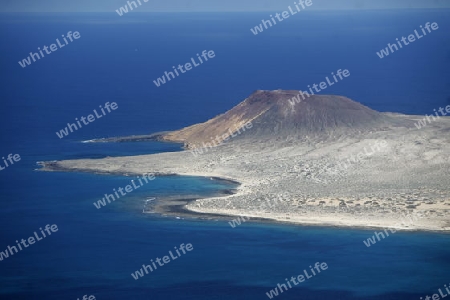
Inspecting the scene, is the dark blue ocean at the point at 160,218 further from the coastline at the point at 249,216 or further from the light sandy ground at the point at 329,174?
the light sandy ground at the point at 329,174

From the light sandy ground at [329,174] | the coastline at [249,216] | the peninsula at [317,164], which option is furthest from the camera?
the peninsula at [317,164]

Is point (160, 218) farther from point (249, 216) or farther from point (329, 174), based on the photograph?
point (329, 174)

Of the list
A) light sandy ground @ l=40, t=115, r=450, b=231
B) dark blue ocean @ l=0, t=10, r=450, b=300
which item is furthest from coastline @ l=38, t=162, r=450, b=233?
dark blue ocean @ l=0, t=10, r=450, b=300

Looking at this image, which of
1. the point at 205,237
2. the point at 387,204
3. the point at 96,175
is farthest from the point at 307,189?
the point at 96,175

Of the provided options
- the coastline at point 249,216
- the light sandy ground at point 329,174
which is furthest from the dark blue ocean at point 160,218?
the light sandy ground at point 329,174

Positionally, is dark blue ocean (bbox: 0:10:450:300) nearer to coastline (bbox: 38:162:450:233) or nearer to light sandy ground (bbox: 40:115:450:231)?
coastline (bbox: 38:162:450:233)

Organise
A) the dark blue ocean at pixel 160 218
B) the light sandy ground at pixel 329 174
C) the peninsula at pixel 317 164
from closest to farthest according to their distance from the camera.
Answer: the dark blue ocean at pixel 160 218
the light sandy ground at pixel 329 174
the peninsula at pixel 317 164
